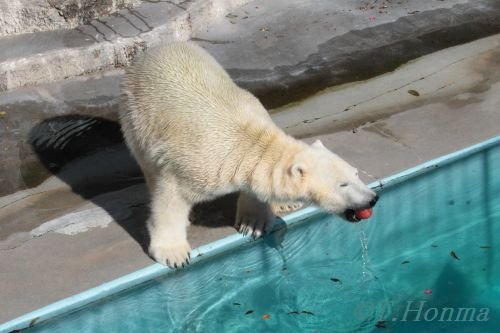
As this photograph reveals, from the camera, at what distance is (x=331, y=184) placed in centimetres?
288

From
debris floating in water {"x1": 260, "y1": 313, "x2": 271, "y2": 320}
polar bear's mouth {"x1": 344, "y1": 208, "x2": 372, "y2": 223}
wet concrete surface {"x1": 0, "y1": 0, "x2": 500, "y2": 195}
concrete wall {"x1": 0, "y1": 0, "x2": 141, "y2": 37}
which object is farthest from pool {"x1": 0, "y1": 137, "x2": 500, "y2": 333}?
concrete wall {"x1": 0, "y1": 0, "x2": 141, "y2": 37}

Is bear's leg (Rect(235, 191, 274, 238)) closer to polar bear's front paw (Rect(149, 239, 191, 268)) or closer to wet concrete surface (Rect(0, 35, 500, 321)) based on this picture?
wet concrete surface (Rect(0, 35, 500, 321))

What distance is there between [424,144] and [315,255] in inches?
38.1

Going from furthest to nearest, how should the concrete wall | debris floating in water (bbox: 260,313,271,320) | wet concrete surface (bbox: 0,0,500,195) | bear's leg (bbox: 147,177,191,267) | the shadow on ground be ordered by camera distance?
the concrete wall, wet concrete surface (bbox: 0,0,500,195), the shadow on ground, debris floating in water (bbox: 260,313,271,320), bear's leg (bbox: 147,177,191,267)

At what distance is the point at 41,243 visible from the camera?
3.41 metres

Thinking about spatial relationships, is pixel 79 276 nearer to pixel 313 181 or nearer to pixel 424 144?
pixel 313 181

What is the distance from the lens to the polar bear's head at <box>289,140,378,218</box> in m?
2.84

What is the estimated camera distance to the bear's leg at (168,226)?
3.12 metres

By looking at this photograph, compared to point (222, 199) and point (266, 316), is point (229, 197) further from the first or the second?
point (266, 316)

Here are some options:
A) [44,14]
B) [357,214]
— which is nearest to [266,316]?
[357,214]

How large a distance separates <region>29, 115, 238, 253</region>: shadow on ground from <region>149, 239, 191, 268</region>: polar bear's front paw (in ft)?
0.41

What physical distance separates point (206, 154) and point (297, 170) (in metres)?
0.38

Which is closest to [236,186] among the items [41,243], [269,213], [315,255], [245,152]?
[245,152]

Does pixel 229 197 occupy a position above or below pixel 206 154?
below
